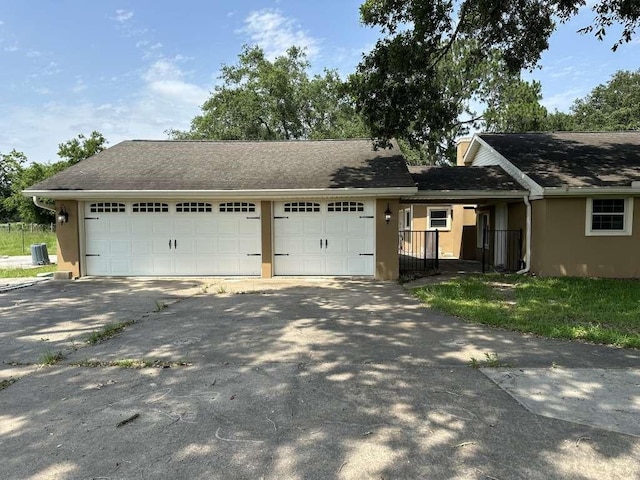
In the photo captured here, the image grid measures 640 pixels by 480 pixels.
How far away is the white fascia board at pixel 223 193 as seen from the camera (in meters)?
10.6

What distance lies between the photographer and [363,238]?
11164mm

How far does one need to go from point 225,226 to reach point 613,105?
45972 mm

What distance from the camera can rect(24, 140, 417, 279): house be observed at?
1100 centimetres

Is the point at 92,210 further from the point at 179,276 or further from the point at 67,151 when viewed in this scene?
the point at 67,151

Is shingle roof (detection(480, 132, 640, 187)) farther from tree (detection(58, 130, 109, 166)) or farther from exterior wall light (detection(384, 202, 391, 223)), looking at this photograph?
tree (detection(58, 130, 109, 166))

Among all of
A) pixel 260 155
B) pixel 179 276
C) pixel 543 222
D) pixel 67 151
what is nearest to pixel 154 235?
pixel 179 276

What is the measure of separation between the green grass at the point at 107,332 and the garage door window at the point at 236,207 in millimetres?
5225

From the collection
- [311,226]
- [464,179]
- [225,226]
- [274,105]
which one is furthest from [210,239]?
[274,105]

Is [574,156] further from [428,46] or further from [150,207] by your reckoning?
[150,207]

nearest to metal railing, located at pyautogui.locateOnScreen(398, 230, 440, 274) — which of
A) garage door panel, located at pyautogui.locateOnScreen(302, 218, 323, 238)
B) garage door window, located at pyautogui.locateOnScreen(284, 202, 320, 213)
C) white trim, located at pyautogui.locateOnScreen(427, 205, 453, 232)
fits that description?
white trim, located at pyautogui.locateOnScreen(427, 205, 453, 232)

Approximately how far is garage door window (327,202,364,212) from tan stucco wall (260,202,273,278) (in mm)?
1587

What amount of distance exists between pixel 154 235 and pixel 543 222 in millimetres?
10130

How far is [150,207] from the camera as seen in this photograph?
37.3ft

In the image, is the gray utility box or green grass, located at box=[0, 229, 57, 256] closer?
the gray utility box
